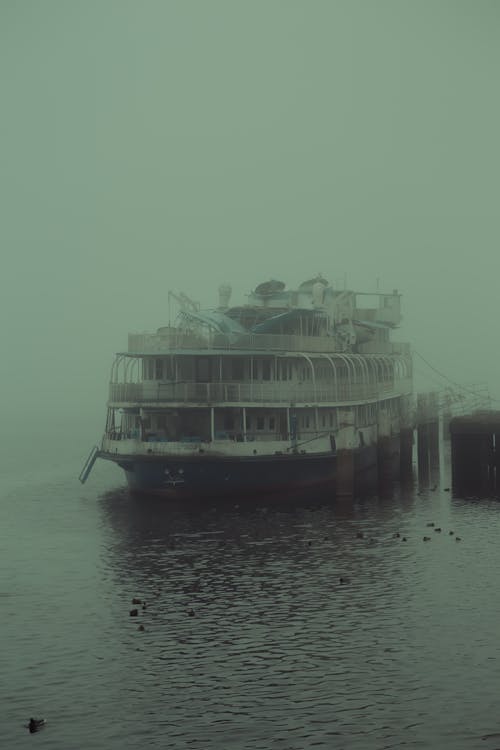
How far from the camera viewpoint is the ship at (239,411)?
206ft

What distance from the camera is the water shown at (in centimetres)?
2892

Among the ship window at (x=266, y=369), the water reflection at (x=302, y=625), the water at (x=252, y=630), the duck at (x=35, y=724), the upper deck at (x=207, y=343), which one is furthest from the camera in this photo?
the ship window at (x=266, y=369)

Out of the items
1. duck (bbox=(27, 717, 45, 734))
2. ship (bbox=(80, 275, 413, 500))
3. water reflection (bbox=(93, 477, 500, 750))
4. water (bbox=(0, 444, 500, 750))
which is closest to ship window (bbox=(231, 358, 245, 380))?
ship (bbox=(80, 275, 413, 500))

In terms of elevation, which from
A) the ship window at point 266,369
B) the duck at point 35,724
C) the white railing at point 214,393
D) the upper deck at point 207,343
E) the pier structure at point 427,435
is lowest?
the duck at point 35,724

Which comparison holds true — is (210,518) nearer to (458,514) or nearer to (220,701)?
(458,514)

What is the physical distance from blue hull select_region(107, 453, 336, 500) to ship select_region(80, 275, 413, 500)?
0.05 meters

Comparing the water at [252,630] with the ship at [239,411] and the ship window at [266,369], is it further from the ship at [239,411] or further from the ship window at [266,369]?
the ship window at [266,369]

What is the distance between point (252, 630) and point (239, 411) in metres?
29.1

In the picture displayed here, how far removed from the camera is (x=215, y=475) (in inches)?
2457

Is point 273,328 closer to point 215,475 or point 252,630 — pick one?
point 215,475

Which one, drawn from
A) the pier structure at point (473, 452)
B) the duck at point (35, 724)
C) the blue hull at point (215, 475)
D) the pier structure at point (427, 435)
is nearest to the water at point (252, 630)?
the duck at point (35, 724)

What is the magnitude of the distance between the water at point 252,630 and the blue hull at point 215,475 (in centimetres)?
166

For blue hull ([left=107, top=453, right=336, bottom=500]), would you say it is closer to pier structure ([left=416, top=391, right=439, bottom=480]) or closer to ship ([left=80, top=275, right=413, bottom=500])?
ship ([left=80, top=275, right=413, bottom=500])

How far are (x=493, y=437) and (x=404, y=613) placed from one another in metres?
41.1
